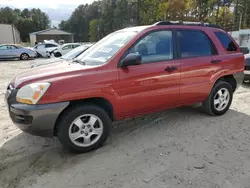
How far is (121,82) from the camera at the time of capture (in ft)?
10.7

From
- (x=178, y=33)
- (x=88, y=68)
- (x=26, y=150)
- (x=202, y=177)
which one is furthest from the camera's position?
(x=178, y=33)

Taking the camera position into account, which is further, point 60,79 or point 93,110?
point 93,110

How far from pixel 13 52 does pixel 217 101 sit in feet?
60.2

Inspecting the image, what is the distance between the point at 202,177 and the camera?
2.69 metres

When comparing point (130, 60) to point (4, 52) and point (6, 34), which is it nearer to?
point (4, 52)

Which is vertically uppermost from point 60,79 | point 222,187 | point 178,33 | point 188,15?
point 188,15

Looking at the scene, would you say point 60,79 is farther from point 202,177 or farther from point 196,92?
point 196,92

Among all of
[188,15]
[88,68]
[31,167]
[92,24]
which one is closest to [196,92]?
[88,68]

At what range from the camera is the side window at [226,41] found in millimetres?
4441

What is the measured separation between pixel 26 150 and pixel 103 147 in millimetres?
1153

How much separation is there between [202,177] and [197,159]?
1.29 ft

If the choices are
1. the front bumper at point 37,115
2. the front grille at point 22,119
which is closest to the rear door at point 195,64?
the front bumper at point 37,115

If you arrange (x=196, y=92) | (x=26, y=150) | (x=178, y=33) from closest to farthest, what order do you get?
(x=26, y=150)
(x=178, y=33)
(x=196, y=92)

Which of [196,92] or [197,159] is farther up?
[196,92]
